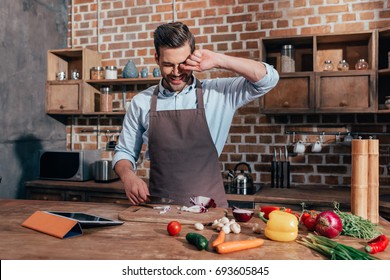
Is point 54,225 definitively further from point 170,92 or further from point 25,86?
point 25,86

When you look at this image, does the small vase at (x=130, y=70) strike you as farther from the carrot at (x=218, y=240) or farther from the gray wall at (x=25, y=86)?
the carrot at (x=218, y=240)

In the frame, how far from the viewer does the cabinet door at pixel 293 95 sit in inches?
128

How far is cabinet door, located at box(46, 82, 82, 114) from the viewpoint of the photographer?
13.1ft

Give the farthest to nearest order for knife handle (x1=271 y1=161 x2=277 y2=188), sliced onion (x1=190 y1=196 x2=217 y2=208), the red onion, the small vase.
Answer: the small vase < knife handle (x1=271 y1=161 x2=277 y2=188) < sliced onion (x1=190 y1=196 x2=217 y2=208) < the red onion

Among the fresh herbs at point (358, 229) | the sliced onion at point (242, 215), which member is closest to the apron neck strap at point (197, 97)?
the sliced onion at point (242, 215)

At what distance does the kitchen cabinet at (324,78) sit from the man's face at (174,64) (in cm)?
134

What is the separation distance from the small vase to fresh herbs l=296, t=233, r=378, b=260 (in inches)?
113

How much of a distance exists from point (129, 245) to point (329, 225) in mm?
700

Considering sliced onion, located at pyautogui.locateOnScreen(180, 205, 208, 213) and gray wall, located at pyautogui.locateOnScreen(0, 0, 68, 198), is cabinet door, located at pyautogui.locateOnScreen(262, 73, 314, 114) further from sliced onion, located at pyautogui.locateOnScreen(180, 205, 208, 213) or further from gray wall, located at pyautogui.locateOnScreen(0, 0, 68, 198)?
gray wall, located at pyautogui.locateOnScreen(0, 0, 68, 198)

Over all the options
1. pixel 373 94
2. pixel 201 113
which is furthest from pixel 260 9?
pixel 201 113

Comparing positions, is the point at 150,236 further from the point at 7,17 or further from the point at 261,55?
the point at 7,17

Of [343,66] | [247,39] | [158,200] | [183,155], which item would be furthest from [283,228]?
[247,39]

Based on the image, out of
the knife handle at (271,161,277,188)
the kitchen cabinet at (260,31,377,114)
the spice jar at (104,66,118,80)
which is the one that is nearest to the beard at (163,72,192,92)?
the kitchen cabinet at (260,31,377,114)

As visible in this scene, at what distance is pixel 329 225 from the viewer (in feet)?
4.43
